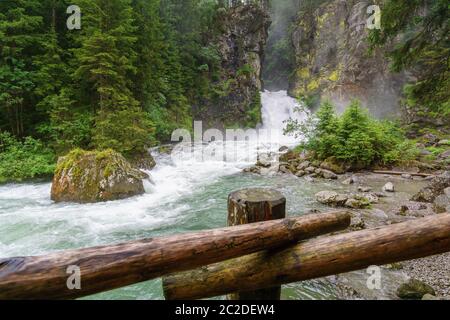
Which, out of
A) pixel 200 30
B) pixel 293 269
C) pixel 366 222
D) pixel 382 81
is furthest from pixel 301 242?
pixel 200 30

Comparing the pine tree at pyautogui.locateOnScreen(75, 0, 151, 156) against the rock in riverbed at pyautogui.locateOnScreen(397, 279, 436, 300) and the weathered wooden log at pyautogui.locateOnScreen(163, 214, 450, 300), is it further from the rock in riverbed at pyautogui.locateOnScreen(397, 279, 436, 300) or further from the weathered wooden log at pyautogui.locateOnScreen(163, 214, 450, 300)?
the rock in riverbed at pyautogui.locateOnScreen(397, 279, 436, 300)

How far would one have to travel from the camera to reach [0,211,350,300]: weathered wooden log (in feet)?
4.25

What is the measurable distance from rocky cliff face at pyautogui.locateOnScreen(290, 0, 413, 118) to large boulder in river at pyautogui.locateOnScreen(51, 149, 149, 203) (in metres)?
19.3

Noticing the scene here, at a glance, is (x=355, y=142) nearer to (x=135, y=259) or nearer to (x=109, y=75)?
(x=109, y=75)

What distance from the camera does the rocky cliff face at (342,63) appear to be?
886 inches

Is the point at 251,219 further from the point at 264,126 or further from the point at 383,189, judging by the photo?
the point at 264,126

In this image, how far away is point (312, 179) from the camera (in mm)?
10430

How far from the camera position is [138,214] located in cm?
709

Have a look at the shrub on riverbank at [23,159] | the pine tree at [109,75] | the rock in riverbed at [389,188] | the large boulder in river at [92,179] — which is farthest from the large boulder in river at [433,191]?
the shrub on riverbank at [23,159]

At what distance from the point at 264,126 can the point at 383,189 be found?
67.0ft

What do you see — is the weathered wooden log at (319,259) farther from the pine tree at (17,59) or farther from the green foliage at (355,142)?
the pine tree at (17,59)

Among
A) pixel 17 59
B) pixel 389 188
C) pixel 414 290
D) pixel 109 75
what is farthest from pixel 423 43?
pixel 17 59

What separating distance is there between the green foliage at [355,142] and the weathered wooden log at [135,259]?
11.0m

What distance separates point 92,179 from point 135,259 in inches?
304
